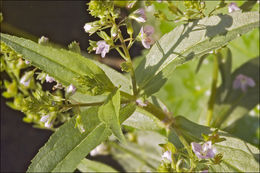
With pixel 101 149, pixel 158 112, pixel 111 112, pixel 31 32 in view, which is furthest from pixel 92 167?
pixel 31 32

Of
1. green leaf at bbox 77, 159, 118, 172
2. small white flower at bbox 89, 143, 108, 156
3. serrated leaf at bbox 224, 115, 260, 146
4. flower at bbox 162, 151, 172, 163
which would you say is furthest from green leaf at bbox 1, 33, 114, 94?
serrated leaf at bbox 224, 115, 260, 146

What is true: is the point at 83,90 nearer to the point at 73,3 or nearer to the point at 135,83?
the point at 135,83

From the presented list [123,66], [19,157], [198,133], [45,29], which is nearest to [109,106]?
[123,66]

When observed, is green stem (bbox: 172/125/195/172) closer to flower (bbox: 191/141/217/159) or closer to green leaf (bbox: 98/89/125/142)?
flower (bbox: 191/141/217/159)

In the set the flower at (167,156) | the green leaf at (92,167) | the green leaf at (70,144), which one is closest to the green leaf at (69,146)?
the green leaf at (70,144)

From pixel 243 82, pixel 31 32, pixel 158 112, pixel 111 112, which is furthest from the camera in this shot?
pixel 31 32

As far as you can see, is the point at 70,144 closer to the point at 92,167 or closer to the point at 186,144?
the point at 186,144
